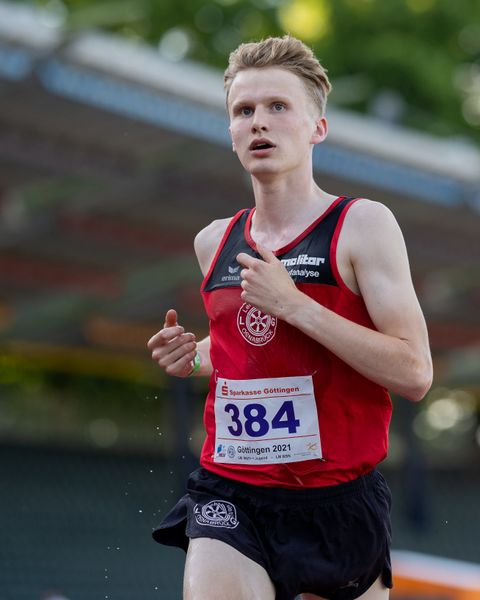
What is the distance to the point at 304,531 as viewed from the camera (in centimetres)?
324

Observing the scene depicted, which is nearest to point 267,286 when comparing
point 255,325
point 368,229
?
point 255,325

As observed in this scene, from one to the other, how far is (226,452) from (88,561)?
411 inches

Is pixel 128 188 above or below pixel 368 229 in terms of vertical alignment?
above

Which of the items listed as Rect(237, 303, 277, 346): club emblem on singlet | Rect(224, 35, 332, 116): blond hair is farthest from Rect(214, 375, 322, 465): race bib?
Rect(224, 35, 332, 116): blond hair

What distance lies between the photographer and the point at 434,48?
28875mm

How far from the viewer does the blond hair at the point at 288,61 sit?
11.0 feet

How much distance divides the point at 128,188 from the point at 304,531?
46.7 feet

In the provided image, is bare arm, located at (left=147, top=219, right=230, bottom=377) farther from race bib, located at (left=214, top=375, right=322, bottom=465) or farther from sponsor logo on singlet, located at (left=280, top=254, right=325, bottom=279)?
sponsor logo on singlet, located at (left=280, top=254, right=325, bottom=279)

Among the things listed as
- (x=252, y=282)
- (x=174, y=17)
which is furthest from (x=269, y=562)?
(x=174, y=17)

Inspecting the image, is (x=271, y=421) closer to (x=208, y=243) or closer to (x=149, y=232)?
(x=208, y=243)

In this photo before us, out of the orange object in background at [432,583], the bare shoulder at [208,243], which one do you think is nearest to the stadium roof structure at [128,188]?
the orange object in background at [432,583]

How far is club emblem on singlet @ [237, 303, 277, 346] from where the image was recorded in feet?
10.7

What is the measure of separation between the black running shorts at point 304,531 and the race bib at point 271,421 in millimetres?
93

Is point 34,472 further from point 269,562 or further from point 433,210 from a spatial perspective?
point 269,562
